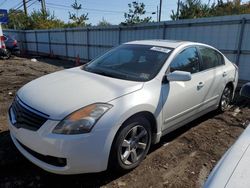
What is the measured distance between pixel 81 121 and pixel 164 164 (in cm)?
141

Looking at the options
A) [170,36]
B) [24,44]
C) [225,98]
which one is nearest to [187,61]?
[225,98]

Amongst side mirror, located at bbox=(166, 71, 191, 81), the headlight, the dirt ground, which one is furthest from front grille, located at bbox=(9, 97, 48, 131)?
side mirror, located at bbox=(166, 71, 191, 81)

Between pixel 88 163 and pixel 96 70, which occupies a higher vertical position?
pixel 96 70

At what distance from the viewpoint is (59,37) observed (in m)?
17.8

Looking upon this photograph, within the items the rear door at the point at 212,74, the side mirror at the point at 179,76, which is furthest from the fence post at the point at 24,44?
the side mirror at the point at 179,76

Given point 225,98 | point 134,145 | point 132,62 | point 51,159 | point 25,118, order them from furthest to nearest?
point 225,98 → point 132,62 → point 134,145 → point 25,118 → point 51,159

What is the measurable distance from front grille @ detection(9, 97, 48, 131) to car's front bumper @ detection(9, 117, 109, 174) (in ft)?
0.19

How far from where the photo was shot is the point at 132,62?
11.9 ft

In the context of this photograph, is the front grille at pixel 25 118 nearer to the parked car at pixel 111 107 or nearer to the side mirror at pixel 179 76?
the parked car at pixel 111 107

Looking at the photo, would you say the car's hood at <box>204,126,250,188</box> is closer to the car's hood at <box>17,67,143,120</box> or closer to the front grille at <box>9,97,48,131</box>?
the car's hood at <box>17,67,143,120</box>

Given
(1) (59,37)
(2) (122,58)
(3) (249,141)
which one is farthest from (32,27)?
(3) (249,141)

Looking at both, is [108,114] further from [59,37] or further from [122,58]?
[59,37]

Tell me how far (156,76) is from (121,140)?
105 cm

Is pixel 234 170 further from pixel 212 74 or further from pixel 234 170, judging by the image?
pixel 212 74
